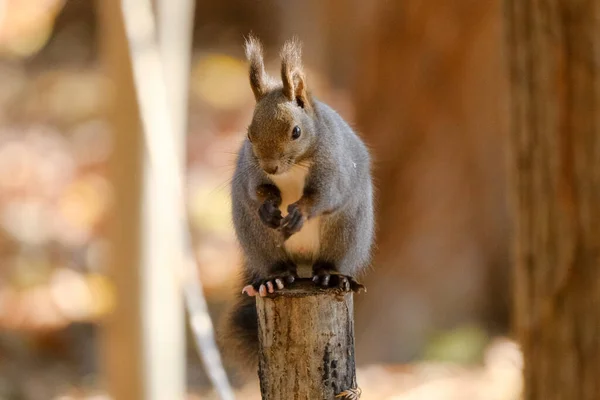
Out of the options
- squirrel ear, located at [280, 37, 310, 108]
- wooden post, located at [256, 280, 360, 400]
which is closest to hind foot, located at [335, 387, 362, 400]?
wooden post, located at [256, 280, 360, 400]

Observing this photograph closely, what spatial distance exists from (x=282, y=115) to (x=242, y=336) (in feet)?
2.26

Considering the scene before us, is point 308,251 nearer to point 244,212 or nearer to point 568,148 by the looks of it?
point 244,212

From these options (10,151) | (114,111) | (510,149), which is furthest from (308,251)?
(10,151)

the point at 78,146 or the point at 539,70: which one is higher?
the point at 78,146

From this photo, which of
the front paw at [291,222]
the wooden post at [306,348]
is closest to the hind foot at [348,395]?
the wooden post at [306,348]

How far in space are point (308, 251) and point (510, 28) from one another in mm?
1752

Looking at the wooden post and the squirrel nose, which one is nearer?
the wooden post

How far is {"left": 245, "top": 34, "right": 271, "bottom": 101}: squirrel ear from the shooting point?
231cm

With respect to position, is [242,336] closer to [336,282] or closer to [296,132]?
[336,282]

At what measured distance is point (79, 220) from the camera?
326 inches

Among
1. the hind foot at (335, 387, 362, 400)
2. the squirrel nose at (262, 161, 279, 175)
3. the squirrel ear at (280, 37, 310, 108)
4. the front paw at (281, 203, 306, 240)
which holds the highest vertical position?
the squirrel ear at (280, 37, 310, 108)

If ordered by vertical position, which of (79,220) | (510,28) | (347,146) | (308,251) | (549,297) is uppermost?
(79,220)

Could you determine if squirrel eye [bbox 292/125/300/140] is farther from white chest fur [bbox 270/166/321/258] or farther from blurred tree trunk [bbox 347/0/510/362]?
blurred tree trunk [bbox 347/0/510/362]

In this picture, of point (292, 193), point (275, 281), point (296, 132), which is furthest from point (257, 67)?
point (275, 281)
